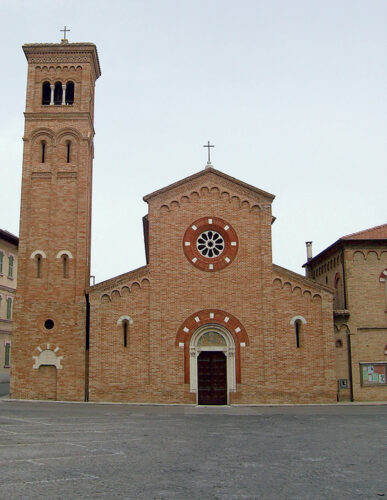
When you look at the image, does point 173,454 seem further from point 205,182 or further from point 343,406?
point 205,182

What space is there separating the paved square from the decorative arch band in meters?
6.08

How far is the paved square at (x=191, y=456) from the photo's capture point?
8.54 metres

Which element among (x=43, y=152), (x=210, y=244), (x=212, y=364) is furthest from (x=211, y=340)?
(x=43, y=152)

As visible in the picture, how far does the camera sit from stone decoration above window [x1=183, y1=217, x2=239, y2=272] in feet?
90.6

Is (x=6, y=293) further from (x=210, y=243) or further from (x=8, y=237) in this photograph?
(x=210, y=243)

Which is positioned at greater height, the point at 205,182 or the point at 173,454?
the point at 205,182

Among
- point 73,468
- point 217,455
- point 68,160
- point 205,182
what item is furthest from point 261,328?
point 73,468

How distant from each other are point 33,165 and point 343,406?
1942 cm

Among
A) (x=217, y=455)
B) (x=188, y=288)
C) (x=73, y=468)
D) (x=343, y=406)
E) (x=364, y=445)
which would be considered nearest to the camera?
(x=73, y=468)

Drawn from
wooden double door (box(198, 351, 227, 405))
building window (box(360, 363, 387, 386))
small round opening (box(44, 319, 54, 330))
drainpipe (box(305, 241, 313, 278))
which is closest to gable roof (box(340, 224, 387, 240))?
building window (box(360, 363, 387, 386))

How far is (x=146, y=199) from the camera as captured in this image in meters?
28.2

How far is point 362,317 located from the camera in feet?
94.9

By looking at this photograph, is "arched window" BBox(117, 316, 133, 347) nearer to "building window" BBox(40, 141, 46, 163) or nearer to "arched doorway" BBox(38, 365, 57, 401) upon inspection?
"arched doorway" BBox(38, 365, 57, 401)

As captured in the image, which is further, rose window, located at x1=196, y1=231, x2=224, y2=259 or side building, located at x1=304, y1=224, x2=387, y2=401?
side building, located at x1=304, y1=224, x2=387, y2=401
